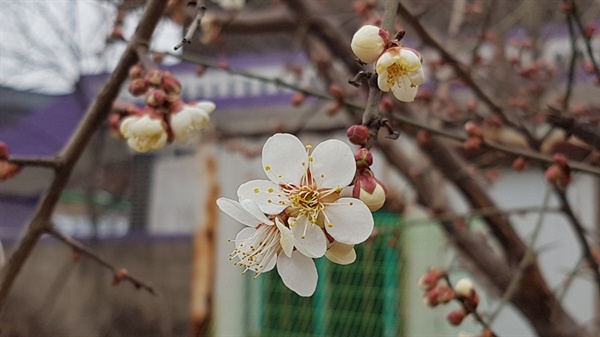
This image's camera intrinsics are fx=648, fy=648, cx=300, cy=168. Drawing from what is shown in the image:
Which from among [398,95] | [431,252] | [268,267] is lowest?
[268,267]

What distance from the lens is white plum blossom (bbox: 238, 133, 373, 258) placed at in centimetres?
49

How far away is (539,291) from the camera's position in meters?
1.60

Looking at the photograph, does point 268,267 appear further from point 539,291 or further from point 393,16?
point 539,291

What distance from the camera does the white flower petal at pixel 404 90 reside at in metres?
0.53

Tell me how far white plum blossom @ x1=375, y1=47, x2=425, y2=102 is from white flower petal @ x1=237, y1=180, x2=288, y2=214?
0.12 metres

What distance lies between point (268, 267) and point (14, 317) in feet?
9.53

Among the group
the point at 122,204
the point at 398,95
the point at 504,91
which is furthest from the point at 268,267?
the point at 122,204

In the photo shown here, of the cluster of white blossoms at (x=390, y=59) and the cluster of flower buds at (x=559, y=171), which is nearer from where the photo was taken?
the cluster of white blossoms at (x=390, y=59)

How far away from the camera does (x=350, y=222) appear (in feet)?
1.61

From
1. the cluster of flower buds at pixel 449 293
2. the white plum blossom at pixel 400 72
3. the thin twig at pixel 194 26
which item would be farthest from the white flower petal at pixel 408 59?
the cluster of flower buds at pixel 449 293

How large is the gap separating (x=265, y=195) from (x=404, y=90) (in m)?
0.15

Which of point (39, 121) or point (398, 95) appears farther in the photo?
point (39, 121)

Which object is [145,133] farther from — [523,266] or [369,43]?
[523,266]

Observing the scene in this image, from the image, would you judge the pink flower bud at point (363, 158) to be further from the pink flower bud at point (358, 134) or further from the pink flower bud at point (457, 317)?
the pink flower bud at point (457, 317)
